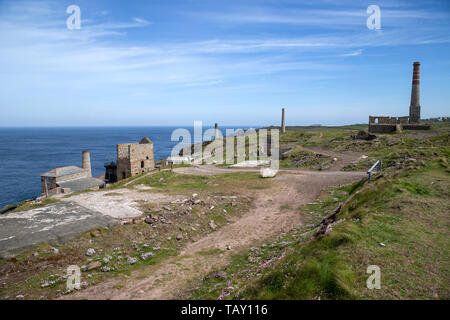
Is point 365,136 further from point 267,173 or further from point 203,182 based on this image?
point 203,182

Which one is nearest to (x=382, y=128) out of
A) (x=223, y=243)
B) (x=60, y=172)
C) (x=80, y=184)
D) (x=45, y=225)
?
(x=223, y=243)

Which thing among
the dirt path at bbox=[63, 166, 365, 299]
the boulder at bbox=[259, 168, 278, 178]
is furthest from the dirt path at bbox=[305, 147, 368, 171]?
the boulder at bbox=[259, 168, 278, 178]

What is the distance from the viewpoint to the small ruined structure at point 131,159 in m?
35.2

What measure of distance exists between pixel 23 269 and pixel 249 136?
2277 inches

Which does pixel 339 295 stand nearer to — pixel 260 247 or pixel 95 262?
pixel 260 247

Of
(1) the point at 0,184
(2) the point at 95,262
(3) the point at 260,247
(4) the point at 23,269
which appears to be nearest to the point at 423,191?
(3) the point at 260,247

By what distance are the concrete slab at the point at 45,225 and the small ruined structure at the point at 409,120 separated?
149 feet

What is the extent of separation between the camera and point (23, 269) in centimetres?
1024

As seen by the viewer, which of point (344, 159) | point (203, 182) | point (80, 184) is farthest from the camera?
point (80, 184)

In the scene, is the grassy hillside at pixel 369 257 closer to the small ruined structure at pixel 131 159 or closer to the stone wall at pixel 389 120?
the small ruined structure at pixel 131 159

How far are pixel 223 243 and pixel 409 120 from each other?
1970 inches

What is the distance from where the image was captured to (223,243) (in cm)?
1335

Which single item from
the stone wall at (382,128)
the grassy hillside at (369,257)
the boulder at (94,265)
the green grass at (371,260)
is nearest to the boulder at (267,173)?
the grassy hillside at (369,257)
